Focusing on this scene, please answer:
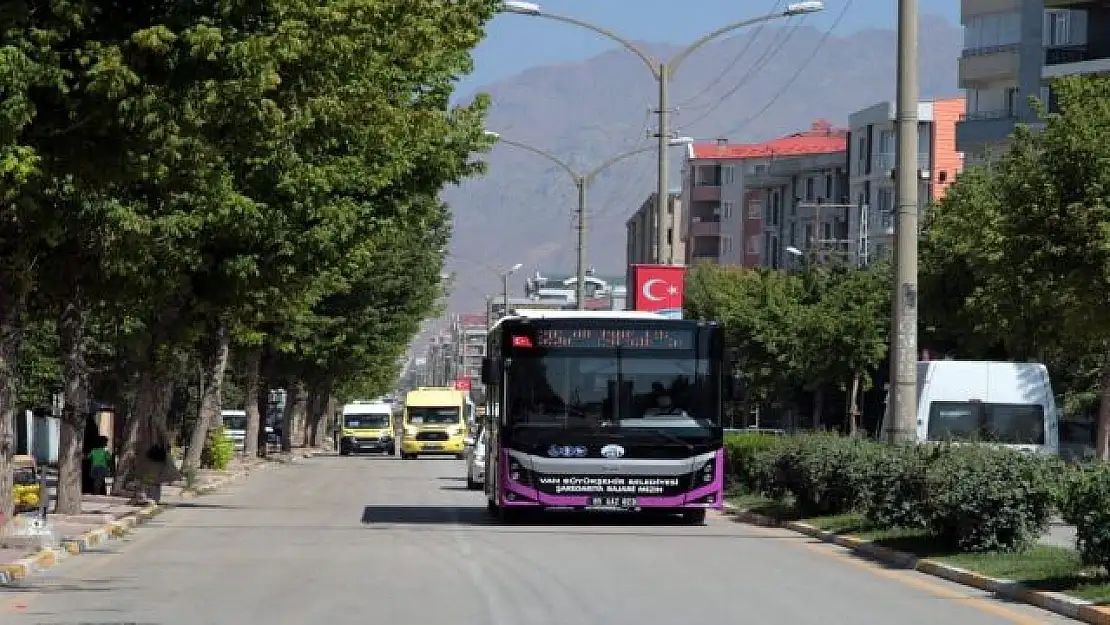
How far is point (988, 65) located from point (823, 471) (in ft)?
200

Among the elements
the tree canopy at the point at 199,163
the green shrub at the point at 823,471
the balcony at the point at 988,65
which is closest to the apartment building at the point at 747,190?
the balcony at the point at 988,65

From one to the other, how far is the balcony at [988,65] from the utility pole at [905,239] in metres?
61.2

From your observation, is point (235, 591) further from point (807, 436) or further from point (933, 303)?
point (933, 303)

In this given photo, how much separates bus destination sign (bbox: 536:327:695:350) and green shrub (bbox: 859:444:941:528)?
12.9 feet

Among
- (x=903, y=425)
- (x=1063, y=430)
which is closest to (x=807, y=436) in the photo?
(x=903, y=425)

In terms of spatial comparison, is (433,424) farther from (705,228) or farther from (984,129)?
(705,228)

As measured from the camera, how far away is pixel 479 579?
63.1 ft

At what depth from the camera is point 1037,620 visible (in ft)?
52.2

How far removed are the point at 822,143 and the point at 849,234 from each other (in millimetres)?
26272

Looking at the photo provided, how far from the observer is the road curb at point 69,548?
762 inches

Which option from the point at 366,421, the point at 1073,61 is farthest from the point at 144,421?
the point at 366,421

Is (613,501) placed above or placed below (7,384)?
below

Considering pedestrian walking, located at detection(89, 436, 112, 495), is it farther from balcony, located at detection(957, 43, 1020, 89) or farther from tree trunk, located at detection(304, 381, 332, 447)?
balcony, located at detection(957, 43, 1020, 89)

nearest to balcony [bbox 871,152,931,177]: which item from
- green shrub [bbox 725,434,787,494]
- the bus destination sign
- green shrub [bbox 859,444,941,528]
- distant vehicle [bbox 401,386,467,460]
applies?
distant vehicle [bbox 401,386,467,460]
